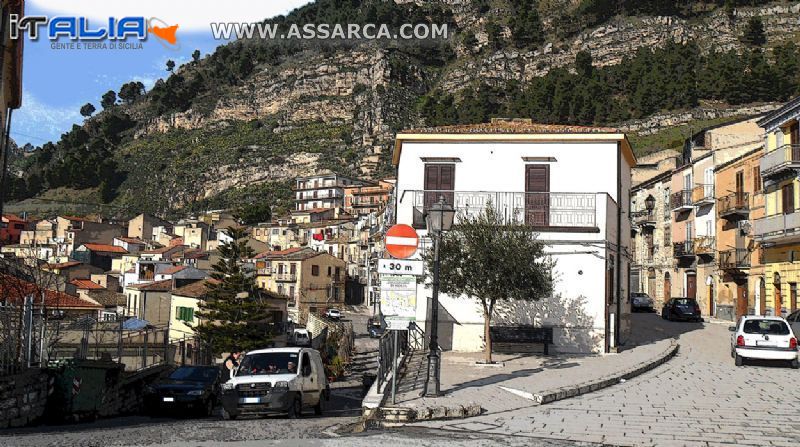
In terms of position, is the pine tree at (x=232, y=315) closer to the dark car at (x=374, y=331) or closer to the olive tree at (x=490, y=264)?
the dark car at (x=374, y=331)

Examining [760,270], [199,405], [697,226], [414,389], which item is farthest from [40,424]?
[697,226]

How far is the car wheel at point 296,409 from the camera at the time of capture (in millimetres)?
16047

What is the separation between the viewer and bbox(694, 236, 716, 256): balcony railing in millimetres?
49000

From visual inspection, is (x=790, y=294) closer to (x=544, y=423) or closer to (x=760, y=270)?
(x=760, y=270)

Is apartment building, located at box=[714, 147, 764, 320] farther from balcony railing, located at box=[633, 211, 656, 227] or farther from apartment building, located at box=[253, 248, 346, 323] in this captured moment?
apartment building, located at box=[253, 248, 346, 323]

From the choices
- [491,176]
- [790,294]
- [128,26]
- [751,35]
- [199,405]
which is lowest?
[199,405]

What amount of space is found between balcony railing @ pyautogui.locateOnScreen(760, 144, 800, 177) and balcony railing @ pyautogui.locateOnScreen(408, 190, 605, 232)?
15978 millimetres

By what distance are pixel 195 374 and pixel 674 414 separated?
1331 cm

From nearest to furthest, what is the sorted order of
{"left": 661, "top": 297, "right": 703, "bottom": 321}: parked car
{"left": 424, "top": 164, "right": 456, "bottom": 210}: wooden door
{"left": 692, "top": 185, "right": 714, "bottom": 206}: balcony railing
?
{"left": 424, "top": 164, "right": 456, "bottom": 210}: wooden door
{"left": 661, "top": 297, "right": 703, "bottom": 321}: parked car
{"left": 692, "top": 185, "right": 714, "bottom": 206}: balcony railing

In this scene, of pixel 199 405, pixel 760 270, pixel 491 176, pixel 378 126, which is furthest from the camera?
pixel 378 126

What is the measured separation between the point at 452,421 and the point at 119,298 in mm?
65995

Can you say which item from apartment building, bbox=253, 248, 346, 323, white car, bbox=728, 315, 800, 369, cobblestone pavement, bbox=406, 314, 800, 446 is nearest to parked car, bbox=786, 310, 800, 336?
white car, bbox=728, 315, 800, 369

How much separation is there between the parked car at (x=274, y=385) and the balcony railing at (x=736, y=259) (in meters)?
34.6

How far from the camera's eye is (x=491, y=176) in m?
26.0
